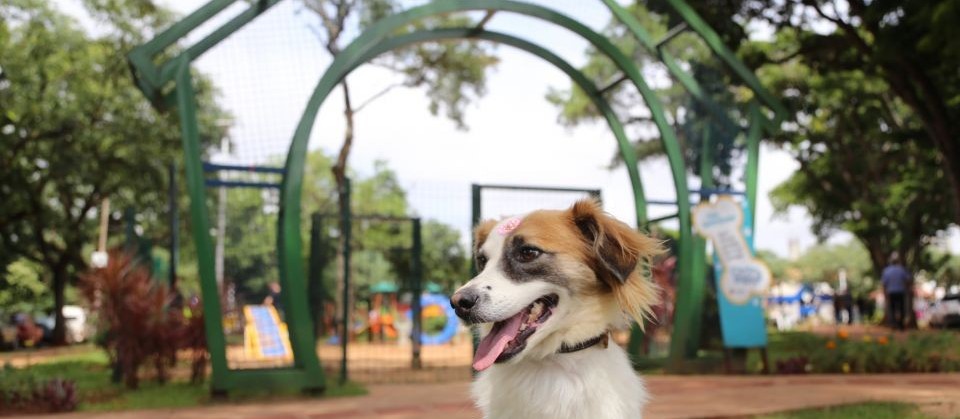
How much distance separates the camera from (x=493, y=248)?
2670 mm

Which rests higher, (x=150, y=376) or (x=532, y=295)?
(x=532, y=295)

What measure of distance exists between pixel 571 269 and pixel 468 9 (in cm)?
664

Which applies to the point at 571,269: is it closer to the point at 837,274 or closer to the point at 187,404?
the point at 187,404

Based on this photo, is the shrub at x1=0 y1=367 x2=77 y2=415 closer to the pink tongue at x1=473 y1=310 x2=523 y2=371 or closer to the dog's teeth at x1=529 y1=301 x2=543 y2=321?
the pink tongue at x1=473 y1=310 x2=523 y2=371

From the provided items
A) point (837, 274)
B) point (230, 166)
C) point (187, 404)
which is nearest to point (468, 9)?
point (230, 166)

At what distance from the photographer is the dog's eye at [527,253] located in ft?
8.42

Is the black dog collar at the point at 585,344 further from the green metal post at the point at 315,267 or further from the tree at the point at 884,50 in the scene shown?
the tree at the point at 884,50

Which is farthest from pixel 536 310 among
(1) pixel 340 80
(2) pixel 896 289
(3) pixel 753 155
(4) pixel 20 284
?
(4) pixel 20 284

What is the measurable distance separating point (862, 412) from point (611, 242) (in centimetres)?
503

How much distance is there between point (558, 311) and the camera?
258 centimetres

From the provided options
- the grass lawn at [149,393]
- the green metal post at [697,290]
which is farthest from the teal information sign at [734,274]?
the grass lawn at [149,393]

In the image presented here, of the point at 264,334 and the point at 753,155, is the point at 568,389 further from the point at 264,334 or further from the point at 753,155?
the point at 264,334

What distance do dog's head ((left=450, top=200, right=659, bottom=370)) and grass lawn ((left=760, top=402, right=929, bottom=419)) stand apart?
4342 millimetres

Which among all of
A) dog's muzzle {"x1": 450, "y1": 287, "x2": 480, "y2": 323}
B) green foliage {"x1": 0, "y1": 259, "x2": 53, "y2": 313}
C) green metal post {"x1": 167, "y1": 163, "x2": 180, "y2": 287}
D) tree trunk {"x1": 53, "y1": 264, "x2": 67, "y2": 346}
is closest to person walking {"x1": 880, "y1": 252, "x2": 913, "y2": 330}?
green metal post {"x1": 167, "y1": 163, "x2": 180, "y2": 287}
